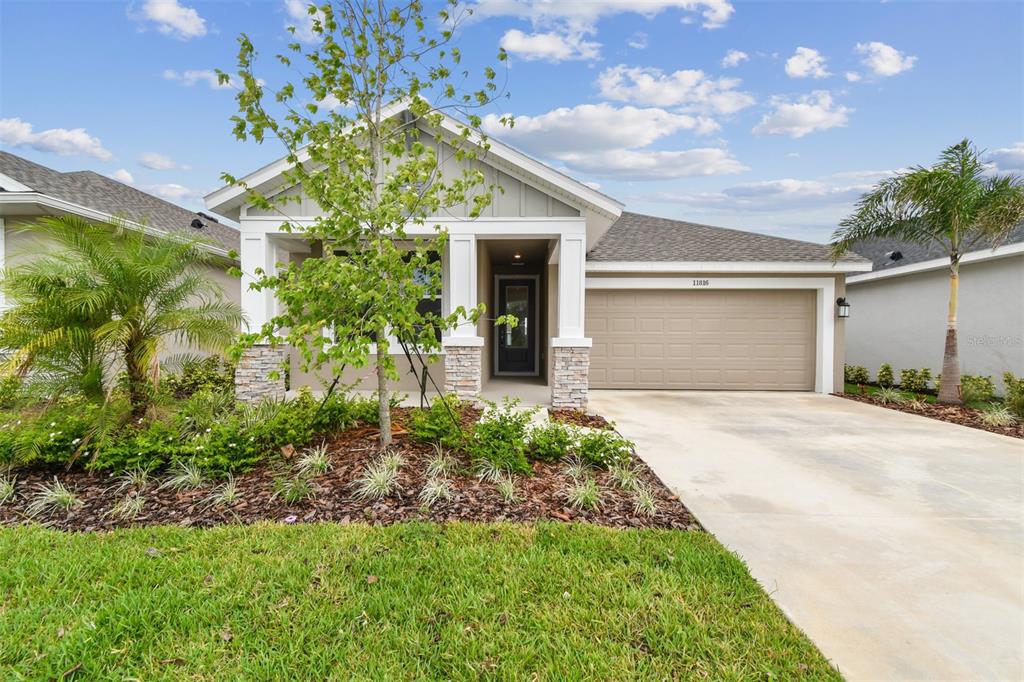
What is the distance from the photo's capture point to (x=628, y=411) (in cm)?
777

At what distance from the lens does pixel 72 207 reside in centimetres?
773

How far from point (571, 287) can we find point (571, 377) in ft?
4.80

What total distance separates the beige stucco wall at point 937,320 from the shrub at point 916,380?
2.06ft

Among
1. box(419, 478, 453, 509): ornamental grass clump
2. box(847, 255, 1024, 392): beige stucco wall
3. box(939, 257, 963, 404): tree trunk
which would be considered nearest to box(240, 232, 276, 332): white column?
box(419, 478, 453, 509): ornamental grass clump

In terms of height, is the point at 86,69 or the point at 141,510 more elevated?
the point at 86,69

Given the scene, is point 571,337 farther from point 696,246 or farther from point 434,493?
point 696,246

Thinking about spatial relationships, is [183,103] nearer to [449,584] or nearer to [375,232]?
[375,232]

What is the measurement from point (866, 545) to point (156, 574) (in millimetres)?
4392

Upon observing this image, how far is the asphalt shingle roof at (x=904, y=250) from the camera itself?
9.05 meters

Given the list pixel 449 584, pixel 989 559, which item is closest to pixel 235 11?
pixel 449 584

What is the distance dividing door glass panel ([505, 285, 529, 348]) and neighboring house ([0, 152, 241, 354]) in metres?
6.69

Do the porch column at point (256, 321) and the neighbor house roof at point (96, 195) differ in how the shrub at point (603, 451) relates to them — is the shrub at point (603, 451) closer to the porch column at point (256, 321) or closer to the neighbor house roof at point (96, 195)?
the neighbor house roof at point (96, 195)

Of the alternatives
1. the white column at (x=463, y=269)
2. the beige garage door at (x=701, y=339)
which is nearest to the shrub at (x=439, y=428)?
the white column at (x=463, y=269)

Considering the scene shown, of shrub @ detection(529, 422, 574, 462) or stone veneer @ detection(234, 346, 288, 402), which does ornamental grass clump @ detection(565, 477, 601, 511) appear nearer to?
shrub @ detection(529, 422, 574, 462)
